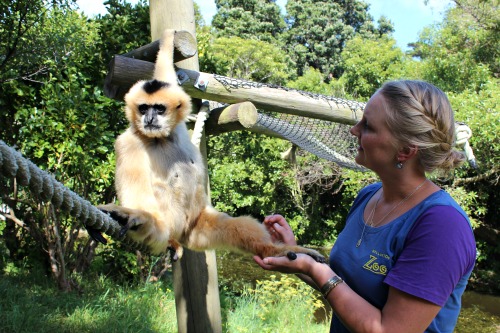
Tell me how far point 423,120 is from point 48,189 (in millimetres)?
1180

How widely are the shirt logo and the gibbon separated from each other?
91 centimetres

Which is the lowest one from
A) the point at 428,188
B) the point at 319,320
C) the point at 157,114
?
the point at 319,320

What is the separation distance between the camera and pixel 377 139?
1.42 m

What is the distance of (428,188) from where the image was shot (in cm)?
142

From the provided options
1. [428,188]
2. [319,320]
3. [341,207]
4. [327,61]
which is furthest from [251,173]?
[327,61]

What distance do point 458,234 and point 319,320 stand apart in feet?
20.8

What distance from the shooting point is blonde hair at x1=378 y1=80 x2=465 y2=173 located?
133 centimetres

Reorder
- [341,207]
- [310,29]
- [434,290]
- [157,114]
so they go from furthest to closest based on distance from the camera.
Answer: [310,29] < [341,207] < [157,114] < [434,290]

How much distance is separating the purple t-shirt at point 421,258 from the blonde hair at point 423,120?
0.13 m

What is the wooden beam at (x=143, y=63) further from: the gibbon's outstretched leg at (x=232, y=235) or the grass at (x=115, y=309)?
the grass at (x=115, y=309)

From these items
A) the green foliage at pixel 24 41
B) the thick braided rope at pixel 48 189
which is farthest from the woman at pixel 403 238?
the green foliage at pixel 24 41

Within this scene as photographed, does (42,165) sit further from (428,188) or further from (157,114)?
(428,188)

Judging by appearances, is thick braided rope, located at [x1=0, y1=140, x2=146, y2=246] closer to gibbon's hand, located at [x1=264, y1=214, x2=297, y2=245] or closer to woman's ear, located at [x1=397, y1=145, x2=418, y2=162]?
gibbon's hand, located at [x1=264, y1=214, x2=297, y2=245]

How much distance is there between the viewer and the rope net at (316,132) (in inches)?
138
